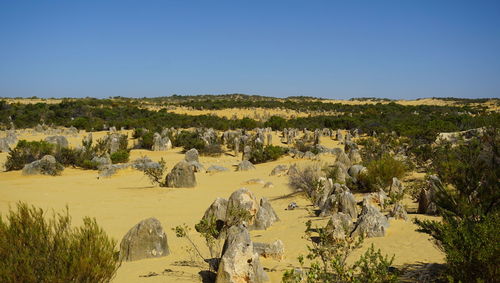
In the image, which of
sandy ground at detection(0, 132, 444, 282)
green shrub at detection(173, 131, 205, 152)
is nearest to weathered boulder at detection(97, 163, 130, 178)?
sandy ground at detection(0, 132, 444, 282)

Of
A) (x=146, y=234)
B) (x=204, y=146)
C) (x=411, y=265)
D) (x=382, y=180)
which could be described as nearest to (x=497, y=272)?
(x=411, y=265)

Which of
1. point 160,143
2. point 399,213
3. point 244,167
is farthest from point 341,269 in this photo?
point 160,143

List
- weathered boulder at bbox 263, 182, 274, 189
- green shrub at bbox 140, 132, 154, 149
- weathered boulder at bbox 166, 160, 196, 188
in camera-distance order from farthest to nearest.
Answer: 1. green shrub at bbox 140, 132, 154, 149
2. weathered boulder at bbox 166, 160, 196, 188
3. weathered boulder at bbox 263, 182, 274, 189

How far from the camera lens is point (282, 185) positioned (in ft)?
48.6

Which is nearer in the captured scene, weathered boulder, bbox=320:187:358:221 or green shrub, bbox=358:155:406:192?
weathered boulder, bbox=320:187:358:221

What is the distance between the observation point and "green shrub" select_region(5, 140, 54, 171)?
1875 centimetres

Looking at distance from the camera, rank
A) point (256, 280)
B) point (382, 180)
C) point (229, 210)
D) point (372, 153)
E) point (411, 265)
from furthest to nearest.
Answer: point (372, 153) → point (382, 180) → point (229, 210) → point (411, 265) → point (256, 280)

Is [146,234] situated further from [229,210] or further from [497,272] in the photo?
[497,272]

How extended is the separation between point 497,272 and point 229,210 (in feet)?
17.4

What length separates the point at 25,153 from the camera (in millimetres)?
19562

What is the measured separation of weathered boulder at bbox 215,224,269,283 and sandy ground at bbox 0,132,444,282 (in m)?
0.62

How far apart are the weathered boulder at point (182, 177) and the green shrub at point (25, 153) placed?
8.98 m

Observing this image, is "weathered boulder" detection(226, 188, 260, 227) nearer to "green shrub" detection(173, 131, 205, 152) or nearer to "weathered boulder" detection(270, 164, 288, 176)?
"weathered boulder" detection(270, 164, 288, 176)

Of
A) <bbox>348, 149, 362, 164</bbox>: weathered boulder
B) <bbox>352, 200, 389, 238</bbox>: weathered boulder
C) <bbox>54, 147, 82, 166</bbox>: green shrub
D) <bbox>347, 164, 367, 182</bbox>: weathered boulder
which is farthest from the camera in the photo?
<bbox>54, 147, 82, 166</bbox>: green shrub
